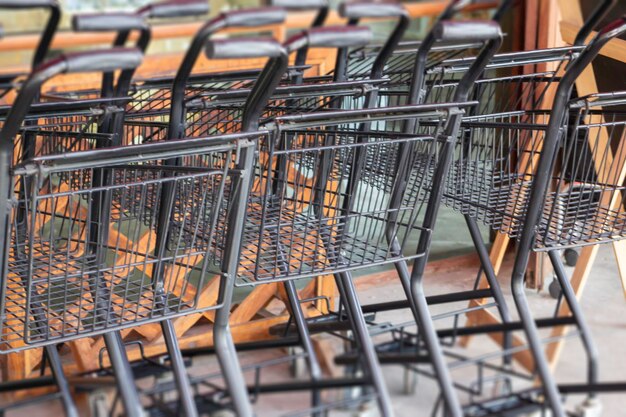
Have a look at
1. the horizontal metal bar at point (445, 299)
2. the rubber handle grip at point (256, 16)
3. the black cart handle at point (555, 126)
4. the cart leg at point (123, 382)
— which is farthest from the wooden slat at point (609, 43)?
the cart leg at point (123, 382)

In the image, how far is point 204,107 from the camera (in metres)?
2.23

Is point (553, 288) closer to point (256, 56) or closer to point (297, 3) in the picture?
point (297, 3)

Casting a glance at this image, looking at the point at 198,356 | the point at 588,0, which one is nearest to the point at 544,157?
the point at 198,356

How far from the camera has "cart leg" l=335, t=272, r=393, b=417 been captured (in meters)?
2.15

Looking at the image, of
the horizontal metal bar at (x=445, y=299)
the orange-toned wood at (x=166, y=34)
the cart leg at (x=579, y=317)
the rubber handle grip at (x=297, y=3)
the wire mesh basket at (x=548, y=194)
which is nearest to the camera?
the rubber handle grip at (x=297, y=3)

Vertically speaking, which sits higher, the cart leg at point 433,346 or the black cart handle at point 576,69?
the black cart handle at point 576,69

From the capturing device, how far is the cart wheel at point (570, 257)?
12.2 ft

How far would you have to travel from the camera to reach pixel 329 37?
1705mm

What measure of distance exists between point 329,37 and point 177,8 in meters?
0.28

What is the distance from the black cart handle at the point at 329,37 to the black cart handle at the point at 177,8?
0.59ft

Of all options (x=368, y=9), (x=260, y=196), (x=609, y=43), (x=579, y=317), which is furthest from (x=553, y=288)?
(x=368, y=9)

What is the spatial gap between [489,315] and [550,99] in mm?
1313

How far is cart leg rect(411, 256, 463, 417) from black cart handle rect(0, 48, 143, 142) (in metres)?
0.88

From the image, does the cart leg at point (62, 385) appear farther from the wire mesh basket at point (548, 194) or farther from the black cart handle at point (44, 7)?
the wire mesh basket at point (548, 194)
